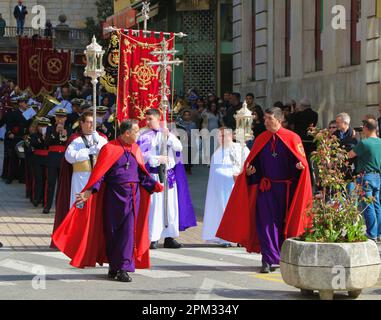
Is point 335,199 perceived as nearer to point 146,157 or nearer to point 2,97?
point 146,157

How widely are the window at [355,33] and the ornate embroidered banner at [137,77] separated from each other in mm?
7618

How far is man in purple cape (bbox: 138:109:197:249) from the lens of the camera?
48.4 ft

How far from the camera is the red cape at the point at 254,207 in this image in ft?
41.3

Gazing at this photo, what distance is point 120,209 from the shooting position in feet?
39.4

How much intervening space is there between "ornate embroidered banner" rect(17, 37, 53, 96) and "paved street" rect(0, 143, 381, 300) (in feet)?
45.3

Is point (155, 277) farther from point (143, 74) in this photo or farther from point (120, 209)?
point (143, 74)

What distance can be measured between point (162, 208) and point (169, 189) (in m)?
0.32

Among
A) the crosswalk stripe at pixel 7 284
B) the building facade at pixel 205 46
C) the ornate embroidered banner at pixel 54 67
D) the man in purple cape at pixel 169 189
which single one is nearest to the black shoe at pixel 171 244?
the man in purple cape at pixel 169 189

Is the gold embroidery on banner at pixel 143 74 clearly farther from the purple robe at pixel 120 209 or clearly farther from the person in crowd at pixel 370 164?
the purple robe at pixel 120 209

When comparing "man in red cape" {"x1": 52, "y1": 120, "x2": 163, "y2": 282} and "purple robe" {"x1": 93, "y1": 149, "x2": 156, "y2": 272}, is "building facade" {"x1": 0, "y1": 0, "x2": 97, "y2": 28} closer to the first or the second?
"man in red cape" {"x1": 52, "y1": 120, "x2": 163, "y2": 282}

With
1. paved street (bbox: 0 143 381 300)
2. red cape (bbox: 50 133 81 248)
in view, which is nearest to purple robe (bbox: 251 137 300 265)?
paved street (bbox: 0 143 381 300)

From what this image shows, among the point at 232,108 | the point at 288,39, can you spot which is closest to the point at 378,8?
A: the point at 232,108

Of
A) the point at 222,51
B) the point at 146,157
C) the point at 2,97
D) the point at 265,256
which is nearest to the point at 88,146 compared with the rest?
the point at 146,157

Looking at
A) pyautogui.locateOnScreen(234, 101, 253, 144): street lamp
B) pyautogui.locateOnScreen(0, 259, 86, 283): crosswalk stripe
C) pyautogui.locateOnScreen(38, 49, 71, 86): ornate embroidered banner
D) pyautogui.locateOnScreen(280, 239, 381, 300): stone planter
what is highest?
pyautogui.locateOnScreen(38, 49, 71, 86): ornate embroidered banner
